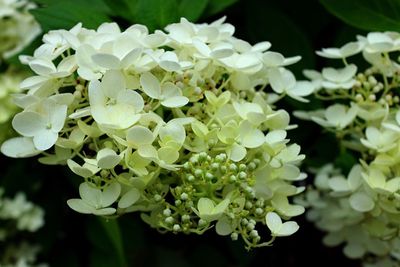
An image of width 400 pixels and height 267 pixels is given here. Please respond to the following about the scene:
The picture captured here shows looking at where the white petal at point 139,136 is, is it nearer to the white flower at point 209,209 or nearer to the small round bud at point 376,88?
the white flower at point 209,209

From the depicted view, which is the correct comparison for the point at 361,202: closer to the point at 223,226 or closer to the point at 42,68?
the point at 223,226

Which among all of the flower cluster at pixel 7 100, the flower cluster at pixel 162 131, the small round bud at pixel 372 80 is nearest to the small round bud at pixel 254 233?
the flower cluster at pixel 162 131

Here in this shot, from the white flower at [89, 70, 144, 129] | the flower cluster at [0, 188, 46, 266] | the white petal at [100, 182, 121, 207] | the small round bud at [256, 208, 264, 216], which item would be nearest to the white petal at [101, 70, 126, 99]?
the white flower at [89, 70, 144, 129]

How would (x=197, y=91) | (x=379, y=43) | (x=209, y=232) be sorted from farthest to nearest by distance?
(x=209, y=232) < (x=379, y=43) < (x=197, y=91)

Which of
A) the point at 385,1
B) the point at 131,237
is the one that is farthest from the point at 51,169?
the point at 385,1

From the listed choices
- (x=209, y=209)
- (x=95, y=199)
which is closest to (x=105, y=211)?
(x=95, y=199)

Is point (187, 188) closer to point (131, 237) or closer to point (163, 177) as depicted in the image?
point (163, 177)

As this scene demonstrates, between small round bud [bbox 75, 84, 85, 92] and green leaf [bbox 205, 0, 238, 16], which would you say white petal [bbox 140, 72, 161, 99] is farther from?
green leaf [bbox 205, 0, 238, 16]
